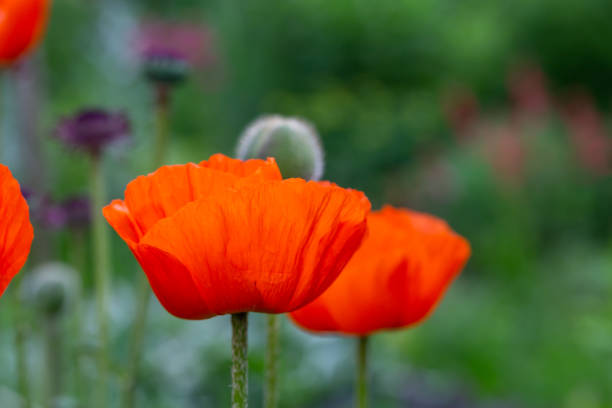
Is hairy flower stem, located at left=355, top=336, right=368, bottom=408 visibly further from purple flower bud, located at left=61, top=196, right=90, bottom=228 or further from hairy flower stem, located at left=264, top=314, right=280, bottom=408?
purple flower bud, located at left=61, top=196, right=90, bottom=228

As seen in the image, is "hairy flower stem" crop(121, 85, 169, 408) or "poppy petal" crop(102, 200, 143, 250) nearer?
"poppy petal" crop(102, 200, 143, 250)

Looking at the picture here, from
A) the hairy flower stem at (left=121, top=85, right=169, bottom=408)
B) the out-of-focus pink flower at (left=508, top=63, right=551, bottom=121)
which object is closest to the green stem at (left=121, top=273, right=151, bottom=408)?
the hairy flower stem at (left=121, top=85, right=169, bottom=408)

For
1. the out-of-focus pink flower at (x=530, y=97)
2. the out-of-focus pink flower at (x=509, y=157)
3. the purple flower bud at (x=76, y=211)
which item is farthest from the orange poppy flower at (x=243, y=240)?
the out-of-focus pink flower at (x=530, y=97)

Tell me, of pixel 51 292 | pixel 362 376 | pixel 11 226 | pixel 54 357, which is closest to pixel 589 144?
pixel 54 357

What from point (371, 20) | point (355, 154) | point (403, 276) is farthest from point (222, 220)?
point (371, 20)

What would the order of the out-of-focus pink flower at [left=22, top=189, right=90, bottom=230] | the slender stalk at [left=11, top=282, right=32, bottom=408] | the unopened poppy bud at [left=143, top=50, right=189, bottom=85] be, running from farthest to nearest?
the unopened poppy bud at [left=143, top=50, right=189, bottom=85] < the out-of-focus pink flower at [left=22, top=189, right=90, bottom=230] < the slender stalk at [left=11, top=282, right=32, bottom=408]

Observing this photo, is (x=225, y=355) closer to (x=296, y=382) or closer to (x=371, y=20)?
(x=296, y=382)
